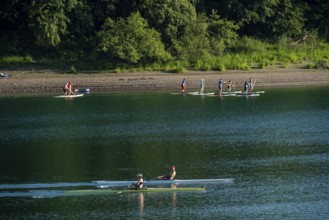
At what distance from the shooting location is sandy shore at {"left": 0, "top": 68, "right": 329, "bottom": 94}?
8750 cm

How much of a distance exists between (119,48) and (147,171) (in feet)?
132

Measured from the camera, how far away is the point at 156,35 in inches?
3605

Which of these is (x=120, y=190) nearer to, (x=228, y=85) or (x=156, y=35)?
(x=228, y=85)

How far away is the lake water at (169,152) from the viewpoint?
142 feet

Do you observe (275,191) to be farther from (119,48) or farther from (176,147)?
(119,48)

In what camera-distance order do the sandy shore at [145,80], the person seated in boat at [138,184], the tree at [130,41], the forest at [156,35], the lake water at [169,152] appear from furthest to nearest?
the forest at [156,35] < the tree at [130,41] < the sandy shore at [145,80] < the person seated in boat at [138,184] < the lake water at [169,152]

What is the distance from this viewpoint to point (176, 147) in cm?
5884

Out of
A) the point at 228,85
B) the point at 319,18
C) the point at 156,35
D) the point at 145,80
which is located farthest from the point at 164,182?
the point at 319,18

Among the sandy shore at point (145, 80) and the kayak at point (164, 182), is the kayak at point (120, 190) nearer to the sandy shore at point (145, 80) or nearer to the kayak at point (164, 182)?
the kayak at point (164, 182)

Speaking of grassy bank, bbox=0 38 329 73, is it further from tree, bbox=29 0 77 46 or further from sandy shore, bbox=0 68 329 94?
tree, bbox=29 0 77 46

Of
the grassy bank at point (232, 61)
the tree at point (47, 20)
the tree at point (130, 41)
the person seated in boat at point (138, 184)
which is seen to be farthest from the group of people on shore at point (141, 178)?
the grassy bank at point (232, 61)

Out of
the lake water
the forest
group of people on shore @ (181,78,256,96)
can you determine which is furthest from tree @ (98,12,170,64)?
the lake water

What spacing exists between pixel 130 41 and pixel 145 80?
465 cm

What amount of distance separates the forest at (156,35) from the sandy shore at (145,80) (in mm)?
1395
